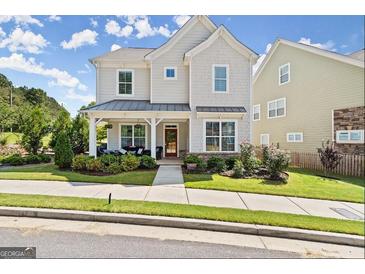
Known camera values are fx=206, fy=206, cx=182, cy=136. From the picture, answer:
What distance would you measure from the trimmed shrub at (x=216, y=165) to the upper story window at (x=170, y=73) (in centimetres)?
476

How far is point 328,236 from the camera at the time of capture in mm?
3152

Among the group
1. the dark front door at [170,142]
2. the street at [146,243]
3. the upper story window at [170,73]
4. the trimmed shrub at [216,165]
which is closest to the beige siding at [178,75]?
the upper story window at [170,73]

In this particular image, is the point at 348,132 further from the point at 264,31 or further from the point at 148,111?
the point at 148,111

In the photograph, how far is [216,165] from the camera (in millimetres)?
8547

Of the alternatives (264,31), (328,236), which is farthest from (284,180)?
(264,31)

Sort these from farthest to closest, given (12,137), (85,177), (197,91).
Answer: (12,137), (197,91), (85,177)

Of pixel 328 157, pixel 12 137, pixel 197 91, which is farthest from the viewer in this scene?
pixel 12 137

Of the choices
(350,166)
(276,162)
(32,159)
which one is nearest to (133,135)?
(32,159)

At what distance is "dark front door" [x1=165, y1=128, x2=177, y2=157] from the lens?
12.6 m

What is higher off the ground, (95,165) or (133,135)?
(133,135)

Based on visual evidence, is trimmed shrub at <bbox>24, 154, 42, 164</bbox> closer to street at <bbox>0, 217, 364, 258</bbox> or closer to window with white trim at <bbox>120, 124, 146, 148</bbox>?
window with white trim at <bbox>120, 124, 146, 148</bbox>

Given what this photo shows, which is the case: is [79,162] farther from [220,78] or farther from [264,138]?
[264,138]

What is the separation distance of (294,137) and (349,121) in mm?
3958
